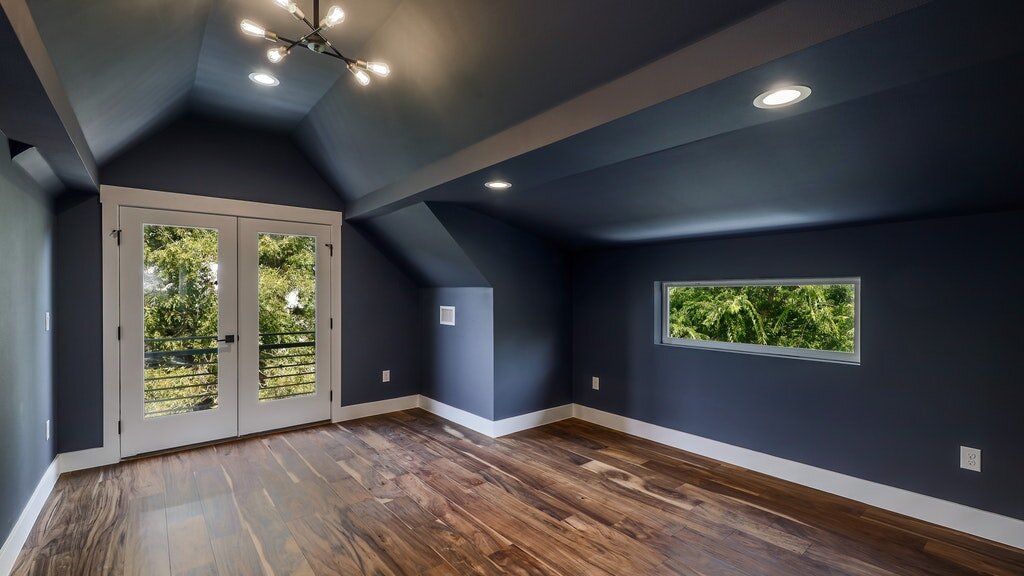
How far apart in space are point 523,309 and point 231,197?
2.67m

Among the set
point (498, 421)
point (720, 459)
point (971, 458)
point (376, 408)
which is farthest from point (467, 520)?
point (971, 458)

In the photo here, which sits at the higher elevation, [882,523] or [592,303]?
[592,303]

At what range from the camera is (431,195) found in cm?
344

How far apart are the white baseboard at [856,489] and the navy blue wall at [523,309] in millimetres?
911

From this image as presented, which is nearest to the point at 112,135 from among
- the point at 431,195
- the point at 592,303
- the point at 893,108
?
the point at 431,195

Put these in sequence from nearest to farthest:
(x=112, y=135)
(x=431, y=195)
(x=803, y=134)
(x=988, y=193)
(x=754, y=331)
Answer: (x=803, y=134) → (x=988, y=193) → (x=112, y=135) → (x=431, y=195) → (x=754, y=331)

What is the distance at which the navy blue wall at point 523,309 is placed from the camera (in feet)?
13.4

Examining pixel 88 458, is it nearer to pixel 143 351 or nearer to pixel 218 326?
pixel 143 351

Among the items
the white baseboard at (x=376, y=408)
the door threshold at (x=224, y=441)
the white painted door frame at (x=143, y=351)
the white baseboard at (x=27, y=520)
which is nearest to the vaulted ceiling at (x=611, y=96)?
the white painted door frame at (x=143, y=351)

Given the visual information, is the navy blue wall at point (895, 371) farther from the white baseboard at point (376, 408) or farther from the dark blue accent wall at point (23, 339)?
the dark blue accent wall at point (23, 339)

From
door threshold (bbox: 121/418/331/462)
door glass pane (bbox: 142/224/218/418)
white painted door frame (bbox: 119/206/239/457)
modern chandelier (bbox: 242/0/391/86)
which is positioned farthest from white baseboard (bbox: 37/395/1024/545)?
modern chandelier (bbox: 242/0/391/86)

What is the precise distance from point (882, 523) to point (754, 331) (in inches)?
55.2

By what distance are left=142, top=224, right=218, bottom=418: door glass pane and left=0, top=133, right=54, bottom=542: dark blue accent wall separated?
0.60m

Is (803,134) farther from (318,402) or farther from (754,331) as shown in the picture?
(318,402)
